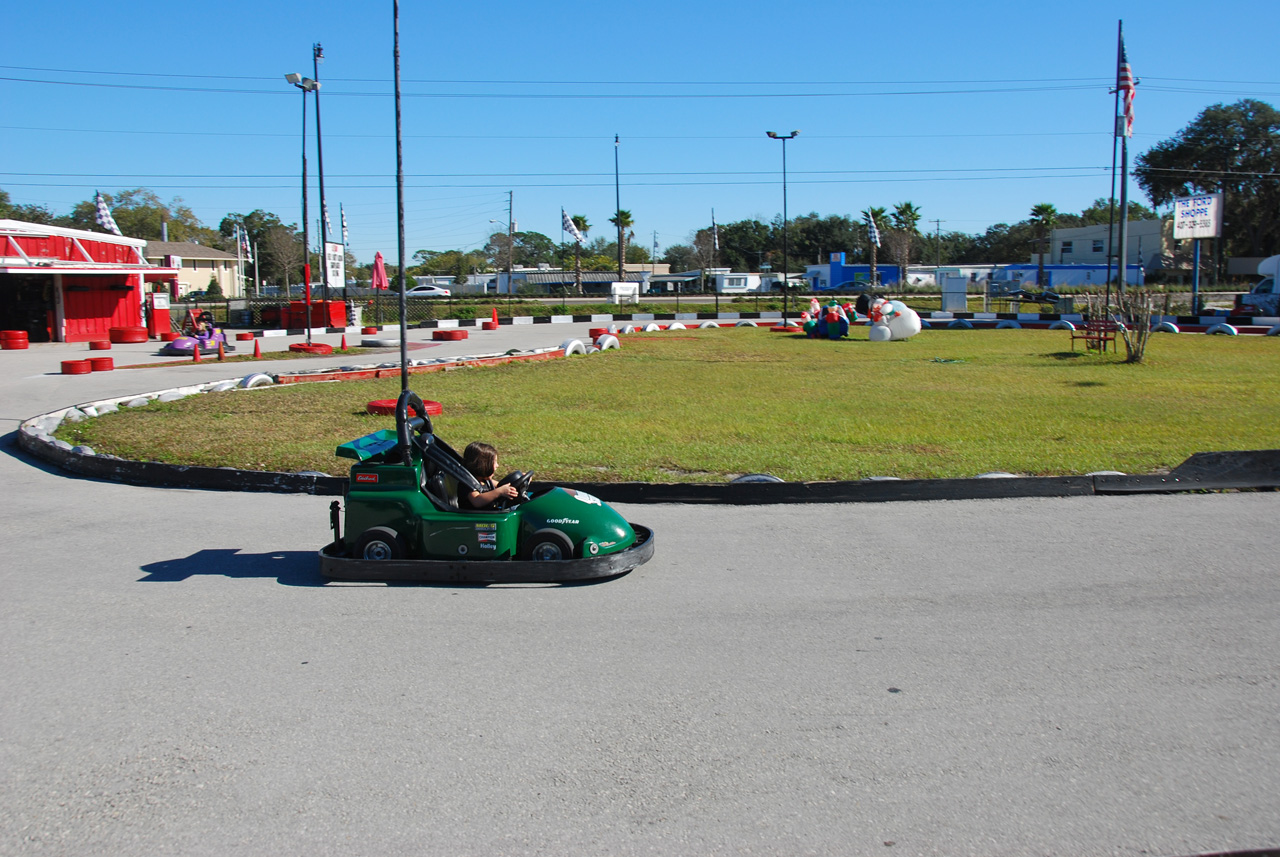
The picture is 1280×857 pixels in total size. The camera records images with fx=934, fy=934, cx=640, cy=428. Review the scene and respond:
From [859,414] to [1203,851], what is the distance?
1005 centimetres

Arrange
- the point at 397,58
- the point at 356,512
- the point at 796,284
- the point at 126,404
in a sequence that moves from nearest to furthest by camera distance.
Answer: the point at 356,512, the point at 397,58, the point at 126,404, the point at 796,284

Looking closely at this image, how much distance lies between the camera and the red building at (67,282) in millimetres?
26016

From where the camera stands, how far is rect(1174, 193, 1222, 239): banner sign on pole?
42.0 meters

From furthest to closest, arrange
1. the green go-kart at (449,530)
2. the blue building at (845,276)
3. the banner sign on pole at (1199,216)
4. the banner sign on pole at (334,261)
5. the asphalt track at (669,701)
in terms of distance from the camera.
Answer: the blue building at (845,276)
the banner sign on pole at (1199,216)
the banner sign on pole at (334,261)
the green go-kart at (449,530)
the asphalt track at (669,701)

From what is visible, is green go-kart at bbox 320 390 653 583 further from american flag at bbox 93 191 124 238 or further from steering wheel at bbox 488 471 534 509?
american flag at bbox 93 191 124 238

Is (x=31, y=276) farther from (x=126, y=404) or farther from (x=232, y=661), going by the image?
(x=232, y=661)

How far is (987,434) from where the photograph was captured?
1096 centimetres

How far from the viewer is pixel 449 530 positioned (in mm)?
Answer: 5695

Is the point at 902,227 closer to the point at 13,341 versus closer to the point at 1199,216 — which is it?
the point at 1199,216

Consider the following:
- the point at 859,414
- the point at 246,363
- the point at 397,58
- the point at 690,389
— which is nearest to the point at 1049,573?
the point at 859,414

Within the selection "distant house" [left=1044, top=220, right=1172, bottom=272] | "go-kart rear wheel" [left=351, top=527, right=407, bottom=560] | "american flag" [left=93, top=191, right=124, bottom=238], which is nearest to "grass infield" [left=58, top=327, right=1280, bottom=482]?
"go-kart rear wheel" [left=351, top=527, right=407, bottom=560]

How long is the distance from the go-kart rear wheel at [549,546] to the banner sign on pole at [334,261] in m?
26.5

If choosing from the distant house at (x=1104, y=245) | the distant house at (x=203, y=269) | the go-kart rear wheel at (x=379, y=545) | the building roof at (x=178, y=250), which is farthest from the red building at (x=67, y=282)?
the distant house at (x=1104, y=245)

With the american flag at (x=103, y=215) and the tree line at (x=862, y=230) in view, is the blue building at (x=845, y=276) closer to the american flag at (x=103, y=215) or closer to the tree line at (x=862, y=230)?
the tree line at (x=862, y=230)
